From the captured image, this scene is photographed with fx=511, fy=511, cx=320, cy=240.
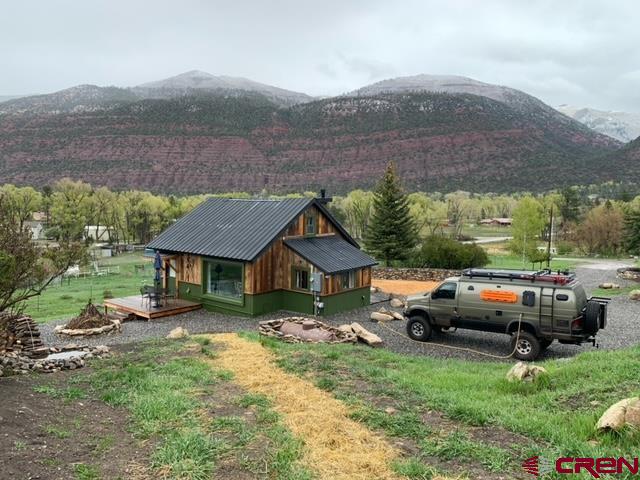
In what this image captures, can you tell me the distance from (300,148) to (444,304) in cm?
11675

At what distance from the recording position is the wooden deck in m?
20.5

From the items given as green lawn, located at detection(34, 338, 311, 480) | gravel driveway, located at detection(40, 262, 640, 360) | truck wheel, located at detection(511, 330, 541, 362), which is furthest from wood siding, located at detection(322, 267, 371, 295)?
green lawn, located at detection(34, 338, 311, 480)

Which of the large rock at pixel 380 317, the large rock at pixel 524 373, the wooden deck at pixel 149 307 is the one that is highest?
the large rock at pixel 524 373

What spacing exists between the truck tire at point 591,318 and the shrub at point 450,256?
67.5 ft

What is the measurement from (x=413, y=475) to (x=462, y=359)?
9.20 m

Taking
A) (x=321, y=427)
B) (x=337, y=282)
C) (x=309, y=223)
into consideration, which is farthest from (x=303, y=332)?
(x=321, y=427)

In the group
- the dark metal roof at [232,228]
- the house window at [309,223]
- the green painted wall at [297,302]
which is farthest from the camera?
the house window at [309,223]

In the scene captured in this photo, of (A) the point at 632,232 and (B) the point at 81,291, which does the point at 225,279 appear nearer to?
(B) the point at 81,291

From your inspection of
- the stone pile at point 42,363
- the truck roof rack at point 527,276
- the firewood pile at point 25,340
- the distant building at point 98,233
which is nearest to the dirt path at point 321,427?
the stone pile at point 42,363

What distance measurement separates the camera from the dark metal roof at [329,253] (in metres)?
20.8

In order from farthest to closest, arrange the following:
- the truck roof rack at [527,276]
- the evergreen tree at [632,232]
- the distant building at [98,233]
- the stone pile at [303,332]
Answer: the distant building at [98,233] → the evergreen tree at [632,232] → the stone pile at [303,332] → the truck roof rack at [527,276]

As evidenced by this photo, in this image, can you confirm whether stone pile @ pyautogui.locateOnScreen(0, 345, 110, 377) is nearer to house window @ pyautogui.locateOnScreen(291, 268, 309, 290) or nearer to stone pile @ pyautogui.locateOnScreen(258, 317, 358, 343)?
stone pile @ pyautogui.locateOnScreen(258, 317, 358, 343)

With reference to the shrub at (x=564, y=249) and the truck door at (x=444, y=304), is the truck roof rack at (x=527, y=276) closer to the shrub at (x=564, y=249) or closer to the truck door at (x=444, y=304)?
the truck door at (x=444, y=304)

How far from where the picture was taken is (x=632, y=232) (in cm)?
5047
